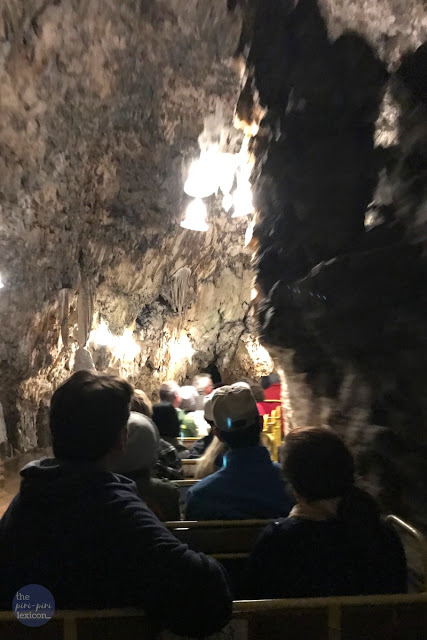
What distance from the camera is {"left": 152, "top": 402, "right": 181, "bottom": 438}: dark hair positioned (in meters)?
3.02

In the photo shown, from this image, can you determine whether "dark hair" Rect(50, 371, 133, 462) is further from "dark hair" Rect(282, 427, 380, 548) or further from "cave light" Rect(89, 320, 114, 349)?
"cave light" Rect(89, 320, 114, 349)

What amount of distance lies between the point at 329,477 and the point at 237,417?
648mm

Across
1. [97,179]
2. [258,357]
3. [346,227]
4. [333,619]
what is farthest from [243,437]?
[258,357]

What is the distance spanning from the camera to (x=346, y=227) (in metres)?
2.78

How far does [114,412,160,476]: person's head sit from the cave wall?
3.33m

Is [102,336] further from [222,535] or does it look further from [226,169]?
[222,535]

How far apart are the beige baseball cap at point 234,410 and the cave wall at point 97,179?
3.23 meters

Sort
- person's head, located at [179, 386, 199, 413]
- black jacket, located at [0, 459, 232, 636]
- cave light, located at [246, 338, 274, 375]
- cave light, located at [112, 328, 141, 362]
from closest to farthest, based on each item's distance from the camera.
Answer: black jacket, located at [0, 459, 232, 636] < person's head, located at [179, 386, 199, 413] < cave light, located at [112, 328, 141, 362] < cave light, located at [246, 338, 274, 375]

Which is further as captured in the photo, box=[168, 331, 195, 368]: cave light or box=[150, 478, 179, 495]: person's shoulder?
box=[168, 331, 195, 368]: cave light

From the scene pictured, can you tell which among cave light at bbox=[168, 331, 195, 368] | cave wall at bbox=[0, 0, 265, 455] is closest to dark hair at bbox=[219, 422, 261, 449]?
cave wall at bbox=[0, 0, 265, 455]

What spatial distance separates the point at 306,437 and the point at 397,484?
2.81 feet

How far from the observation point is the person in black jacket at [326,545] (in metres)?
1.18

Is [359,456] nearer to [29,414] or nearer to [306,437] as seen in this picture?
[306,437]

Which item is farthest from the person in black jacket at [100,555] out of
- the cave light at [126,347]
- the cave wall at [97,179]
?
the cave light at [126,347]
